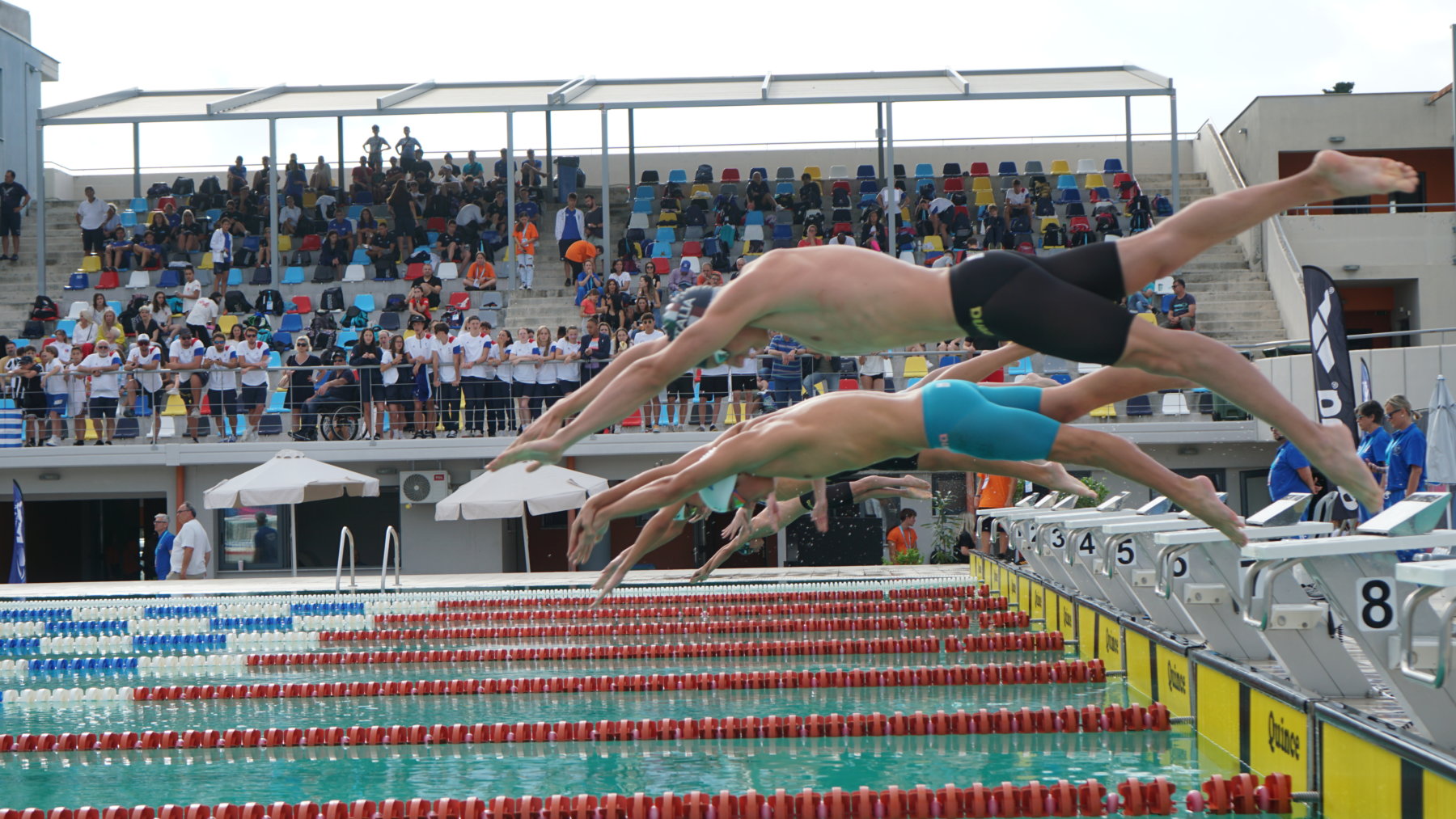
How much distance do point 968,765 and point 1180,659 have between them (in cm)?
131

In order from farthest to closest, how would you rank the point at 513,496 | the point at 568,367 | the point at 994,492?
1. the point at 568,367
2. the point at 513,496
3. the point at 994,492

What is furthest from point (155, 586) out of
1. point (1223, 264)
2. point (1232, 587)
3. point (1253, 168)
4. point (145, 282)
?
point (1253, 168)

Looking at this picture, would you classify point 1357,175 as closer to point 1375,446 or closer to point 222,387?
point 1375,446

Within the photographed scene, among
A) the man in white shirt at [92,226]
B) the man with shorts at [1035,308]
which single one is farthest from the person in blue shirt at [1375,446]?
the man in white shirt at [92,226]

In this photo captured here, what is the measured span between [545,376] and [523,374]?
27 cm

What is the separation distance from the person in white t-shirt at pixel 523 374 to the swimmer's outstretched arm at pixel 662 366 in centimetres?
1050

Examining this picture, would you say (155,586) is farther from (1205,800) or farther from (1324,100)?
(1324,100)

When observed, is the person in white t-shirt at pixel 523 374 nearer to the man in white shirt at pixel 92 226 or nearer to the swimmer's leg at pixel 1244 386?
the man in white shirt at pixel 92 226

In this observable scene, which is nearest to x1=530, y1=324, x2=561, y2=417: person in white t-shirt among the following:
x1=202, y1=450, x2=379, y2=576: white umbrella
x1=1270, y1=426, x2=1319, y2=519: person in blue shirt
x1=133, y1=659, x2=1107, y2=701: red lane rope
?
x1=202, y1=450, x2=379, y2=576: white umbrella

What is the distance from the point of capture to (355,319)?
18219 millimetres

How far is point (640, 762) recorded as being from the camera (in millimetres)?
6312

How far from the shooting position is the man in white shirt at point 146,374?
620 inches

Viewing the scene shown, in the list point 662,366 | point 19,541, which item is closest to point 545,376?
point 19,541

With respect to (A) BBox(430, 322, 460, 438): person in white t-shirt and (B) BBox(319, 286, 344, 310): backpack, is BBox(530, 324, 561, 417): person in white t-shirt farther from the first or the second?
(B) BBox(319, 286, 344, 310): backpack
